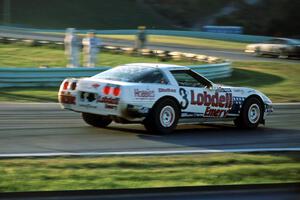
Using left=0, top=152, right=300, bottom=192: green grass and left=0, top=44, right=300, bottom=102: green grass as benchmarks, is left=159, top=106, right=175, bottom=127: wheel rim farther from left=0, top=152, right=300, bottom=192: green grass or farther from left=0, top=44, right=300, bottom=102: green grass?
left=0, top=44, right=300, bottom=102: green grass

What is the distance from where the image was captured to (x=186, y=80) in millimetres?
12078

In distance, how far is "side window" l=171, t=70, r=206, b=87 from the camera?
11707mm

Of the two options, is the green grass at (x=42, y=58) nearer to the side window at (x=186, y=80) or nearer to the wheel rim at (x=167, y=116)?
the side window at (x=186, y=80)

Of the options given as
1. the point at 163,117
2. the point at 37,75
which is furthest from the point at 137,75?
the point at 37,75

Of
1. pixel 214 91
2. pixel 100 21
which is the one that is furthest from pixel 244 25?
pixel 214 91

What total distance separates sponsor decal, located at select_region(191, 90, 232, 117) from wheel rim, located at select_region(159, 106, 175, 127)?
0.59 m

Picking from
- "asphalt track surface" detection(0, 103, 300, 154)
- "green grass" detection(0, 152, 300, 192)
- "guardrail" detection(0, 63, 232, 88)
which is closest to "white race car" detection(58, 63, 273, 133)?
"asphalt track surface" detection(0, 103, 300, 154)

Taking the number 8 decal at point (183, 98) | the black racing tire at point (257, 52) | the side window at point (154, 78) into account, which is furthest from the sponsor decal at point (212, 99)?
the black racing tire at point (257, 52)

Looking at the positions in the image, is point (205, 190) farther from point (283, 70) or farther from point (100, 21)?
point (100, 21)

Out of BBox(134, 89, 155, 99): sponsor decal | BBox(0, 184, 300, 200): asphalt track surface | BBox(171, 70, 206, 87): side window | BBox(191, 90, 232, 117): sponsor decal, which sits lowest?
BBox(0, 184, 300, 200): asphalt track surface

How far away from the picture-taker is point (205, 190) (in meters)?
4.82

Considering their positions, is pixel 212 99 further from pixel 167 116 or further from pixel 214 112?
pixel 167 116

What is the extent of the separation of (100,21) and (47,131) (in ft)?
216

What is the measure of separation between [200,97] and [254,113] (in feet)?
4.75
